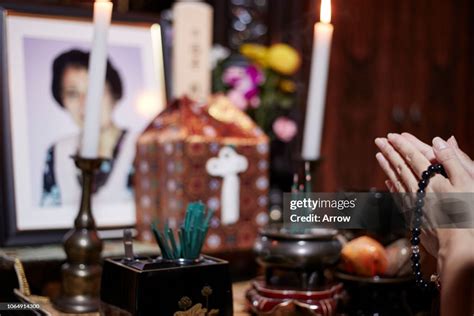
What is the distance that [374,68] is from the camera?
2539 mm

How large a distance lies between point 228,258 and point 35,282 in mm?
341

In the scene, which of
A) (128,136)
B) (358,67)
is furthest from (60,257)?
(358,67)

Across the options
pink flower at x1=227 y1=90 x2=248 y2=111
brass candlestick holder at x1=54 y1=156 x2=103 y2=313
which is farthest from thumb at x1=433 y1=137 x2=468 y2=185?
pink flower at x1=227 y1=90 x2=248 y2=111

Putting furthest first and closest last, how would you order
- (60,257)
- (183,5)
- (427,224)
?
(183,5) < (60,257) < (427,224)

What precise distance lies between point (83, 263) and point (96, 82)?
272 millimetres

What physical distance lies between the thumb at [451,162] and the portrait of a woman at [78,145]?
67 cm

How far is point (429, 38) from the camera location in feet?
8.82

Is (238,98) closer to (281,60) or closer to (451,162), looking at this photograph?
(281,60)

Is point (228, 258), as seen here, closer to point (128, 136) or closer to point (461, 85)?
point (128, 136)

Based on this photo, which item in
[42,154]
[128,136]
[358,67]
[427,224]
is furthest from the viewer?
[358,67]

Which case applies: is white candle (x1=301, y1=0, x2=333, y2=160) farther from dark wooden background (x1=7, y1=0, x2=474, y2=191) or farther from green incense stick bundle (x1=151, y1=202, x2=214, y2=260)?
dark wooden background (x1=7, y1=0, x2=474, y2=191)

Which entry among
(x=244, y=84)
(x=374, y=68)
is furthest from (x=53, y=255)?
(x=374, y=68)

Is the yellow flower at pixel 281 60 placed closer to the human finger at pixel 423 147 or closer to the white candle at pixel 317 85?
the white candle at pixel 317 85

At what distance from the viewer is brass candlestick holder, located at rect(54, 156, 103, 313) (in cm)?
96
